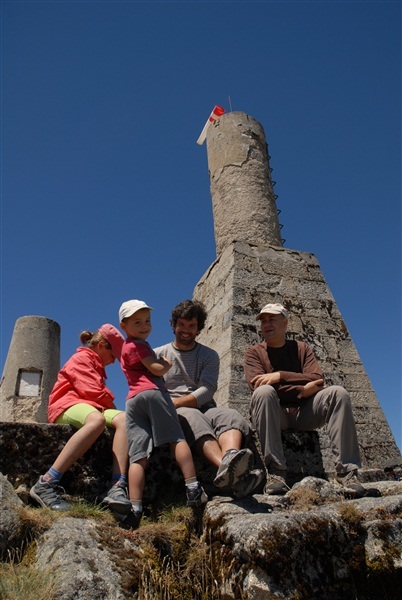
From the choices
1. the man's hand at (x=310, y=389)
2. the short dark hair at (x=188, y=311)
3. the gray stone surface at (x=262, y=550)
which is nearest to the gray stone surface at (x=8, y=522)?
the gray stone surface at (x=262, y=550)

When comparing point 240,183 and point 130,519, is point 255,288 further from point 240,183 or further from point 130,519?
point 130,519

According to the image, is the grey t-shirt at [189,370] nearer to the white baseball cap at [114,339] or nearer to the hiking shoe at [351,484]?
the white baseball cap at [114,339]

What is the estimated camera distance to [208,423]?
3.55 metres

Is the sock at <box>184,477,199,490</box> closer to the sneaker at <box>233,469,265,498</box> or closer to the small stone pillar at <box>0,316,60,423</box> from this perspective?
the sneaker at <box>233,469,265,498</box>

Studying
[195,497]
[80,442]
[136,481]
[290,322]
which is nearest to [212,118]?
[290,322]

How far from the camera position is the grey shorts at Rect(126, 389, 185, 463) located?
3244 mm

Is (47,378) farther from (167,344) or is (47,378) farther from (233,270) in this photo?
(167,344)

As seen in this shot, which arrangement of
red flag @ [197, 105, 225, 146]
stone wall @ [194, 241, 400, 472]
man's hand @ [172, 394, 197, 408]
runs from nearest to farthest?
man's hand @ [172, 394, 197, 408] < stone wall @ [194, 241, 400, 472] < red flag @ [197, 105, 225, 146]

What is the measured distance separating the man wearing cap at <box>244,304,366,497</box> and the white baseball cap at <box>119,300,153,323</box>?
114 centimetres

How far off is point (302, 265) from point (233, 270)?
1.13 m

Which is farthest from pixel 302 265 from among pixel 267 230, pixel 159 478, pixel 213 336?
pixel 159 478

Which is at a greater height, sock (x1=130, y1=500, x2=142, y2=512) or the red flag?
the red flag

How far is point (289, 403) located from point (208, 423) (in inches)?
37.0

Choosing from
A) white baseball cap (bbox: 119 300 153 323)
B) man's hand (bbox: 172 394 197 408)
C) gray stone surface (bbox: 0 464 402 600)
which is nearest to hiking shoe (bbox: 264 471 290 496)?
gray stone surface (bbox: 0 464 402 600)
